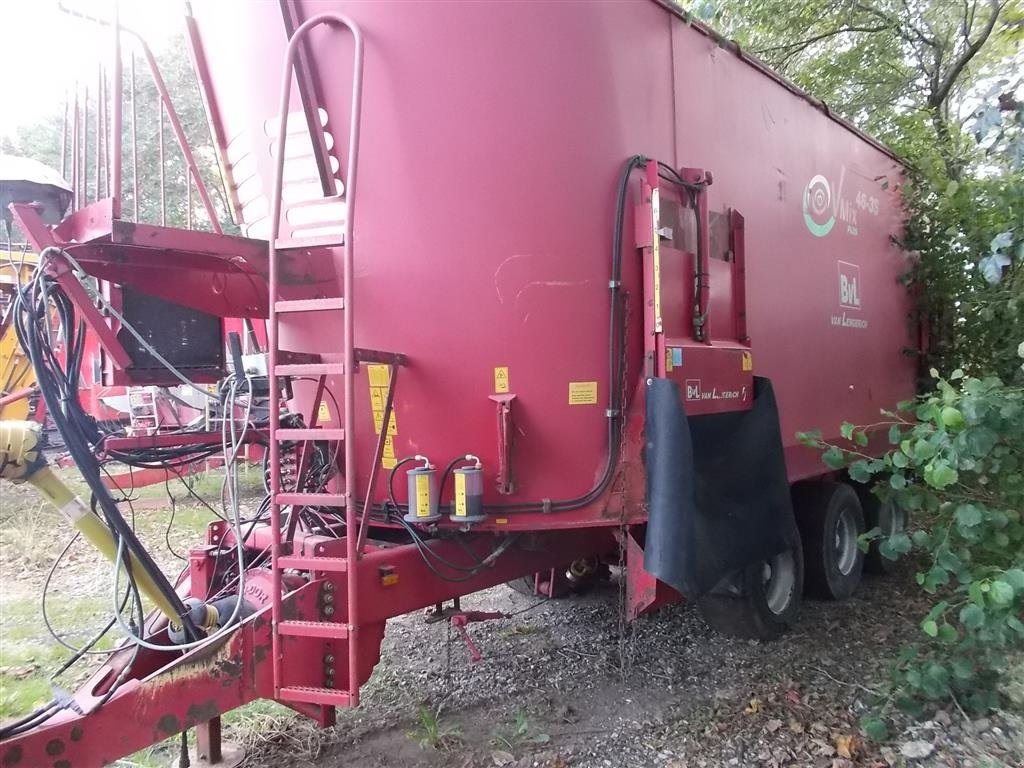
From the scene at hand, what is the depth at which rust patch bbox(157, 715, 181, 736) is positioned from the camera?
2662 millimetres

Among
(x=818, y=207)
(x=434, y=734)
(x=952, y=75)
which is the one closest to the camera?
(x=434, y=734)

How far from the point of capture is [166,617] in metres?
3.22

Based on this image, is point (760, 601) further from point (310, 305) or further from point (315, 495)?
point (310, 305)

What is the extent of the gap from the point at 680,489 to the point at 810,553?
2517 millimetres

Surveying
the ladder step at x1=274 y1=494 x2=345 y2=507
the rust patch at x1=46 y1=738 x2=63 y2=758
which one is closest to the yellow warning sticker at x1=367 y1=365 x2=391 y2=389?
the ladder step at x1=274 y1=494 x2=345 y2=507

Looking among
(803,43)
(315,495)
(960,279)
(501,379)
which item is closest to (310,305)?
(315,495)

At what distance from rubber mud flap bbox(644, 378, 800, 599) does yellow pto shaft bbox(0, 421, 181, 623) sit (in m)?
1.94

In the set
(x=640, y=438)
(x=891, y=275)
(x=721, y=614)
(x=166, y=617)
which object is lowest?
(x=721, y=614)

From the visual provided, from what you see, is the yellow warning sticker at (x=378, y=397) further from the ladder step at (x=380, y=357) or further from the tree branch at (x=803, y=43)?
the tree branch at (x=803, y=43)

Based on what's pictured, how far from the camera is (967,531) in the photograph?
3.30m

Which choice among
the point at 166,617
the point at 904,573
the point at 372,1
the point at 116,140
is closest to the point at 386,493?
the point at 166,617

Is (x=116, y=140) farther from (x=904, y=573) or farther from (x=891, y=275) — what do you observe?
(x=904, y=573)

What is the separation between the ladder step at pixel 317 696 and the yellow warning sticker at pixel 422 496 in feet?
2.33

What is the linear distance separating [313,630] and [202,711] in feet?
1.54
